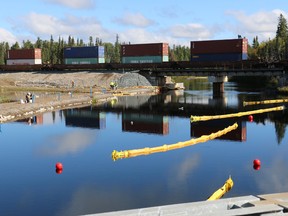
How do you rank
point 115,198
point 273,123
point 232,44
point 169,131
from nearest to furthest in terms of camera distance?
point 115,198
point 169,131
point 273,123
point 232,44

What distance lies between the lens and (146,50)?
355 feet


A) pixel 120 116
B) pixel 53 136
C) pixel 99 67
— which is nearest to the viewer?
pixel 53 136

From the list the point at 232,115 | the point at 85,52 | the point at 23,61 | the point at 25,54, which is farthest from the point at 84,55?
the point at 232,115

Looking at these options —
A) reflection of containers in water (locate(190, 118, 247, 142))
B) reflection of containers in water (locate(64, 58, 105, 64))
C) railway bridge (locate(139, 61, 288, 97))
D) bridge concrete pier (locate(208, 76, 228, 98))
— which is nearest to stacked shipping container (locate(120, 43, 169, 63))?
railway bridge (locate(139, 61, 288, 97))

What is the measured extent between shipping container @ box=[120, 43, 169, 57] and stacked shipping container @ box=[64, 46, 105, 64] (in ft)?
35.7

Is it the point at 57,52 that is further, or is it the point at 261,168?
the point at 57,52

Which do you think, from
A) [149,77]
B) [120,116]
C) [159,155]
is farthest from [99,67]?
[159,155]

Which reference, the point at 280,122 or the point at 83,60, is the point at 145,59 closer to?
the point at 83,60

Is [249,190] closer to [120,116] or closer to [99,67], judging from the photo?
[120,116]

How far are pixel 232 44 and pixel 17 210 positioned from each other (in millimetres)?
84936

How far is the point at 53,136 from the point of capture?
126 feet

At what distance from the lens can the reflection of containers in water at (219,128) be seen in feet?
123

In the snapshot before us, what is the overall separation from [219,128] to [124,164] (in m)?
17.9

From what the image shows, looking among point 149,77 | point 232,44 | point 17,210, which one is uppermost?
point 232,44
